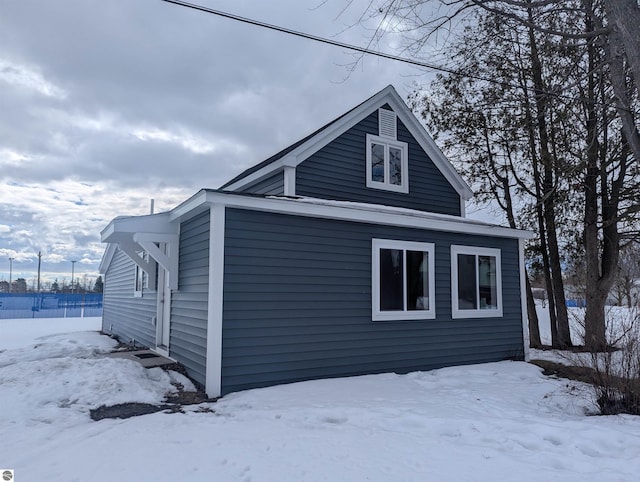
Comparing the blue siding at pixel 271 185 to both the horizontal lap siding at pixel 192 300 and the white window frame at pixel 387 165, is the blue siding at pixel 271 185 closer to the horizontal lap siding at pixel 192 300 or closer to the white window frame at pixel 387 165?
the white window frame at pixel 387 165

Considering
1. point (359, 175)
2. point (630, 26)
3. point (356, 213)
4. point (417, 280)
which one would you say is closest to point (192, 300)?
point (356, 213)

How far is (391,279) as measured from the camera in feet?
25.0

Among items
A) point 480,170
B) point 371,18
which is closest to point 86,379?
point 371,18

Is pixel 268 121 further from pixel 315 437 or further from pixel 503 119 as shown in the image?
pixel 315 437

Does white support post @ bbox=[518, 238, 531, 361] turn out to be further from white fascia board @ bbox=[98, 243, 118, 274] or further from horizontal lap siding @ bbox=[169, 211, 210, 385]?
white fascia board @ bbox=[98, 243, 118, 274]

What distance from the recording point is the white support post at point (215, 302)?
18.7ft

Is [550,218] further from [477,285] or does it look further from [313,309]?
[313,309]

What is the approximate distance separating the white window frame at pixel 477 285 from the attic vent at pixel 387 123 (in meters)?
3.17

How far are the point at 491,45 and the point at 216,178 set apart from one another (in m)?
12.4

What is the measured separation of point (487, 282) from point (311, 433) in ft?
20.2

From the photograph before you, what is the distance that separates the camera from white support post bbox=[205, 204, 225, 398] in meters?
5.70

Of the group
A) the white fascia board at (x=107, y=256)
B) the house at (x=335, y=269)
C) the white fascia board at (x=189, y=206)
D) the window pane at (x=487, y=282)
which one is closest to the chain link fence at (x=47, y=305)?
the white fascia board at (x=107, y=256)

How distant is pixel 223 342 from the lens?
586 cm

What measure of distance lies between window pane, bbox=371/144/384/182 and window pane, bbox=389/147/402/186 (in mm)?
237
